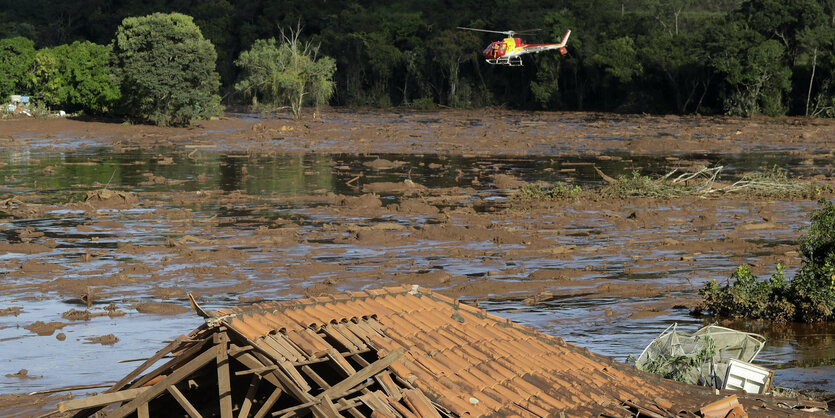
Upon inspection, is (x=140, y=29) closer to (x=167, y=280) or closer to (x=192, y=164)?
(x=192, y=164)

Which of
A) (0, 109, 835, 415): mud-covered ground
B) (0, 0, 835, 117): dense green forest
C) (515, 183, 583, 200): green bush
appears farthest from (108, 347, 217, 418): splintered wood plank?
(0, 0, 835, 117): dense green forest

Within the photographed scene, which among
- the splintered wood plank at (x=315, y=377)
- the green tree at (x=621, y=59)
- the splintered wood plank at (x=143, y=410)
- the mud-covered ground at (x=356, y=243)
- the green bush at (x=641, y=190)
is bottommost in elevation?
the mud-covered ground at (x=356, y=243)

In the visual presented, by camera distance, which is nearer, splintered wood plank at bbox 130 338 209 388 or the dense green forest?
splintered wood plank at bbox 130 338 209 388

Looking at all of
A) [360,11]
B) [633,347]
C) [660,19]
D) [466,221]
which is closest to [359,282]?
[633,347]

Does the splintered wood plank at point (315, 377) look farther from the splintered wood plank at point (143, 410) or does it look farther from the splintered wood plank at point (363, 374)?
the splintered wood plank at point (143, 410)

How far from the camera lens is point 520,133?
172ft

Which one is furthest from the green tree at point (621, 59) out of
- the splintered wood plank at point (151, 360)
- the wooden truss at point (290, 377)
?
the splintered wood plank at point (151, 360)

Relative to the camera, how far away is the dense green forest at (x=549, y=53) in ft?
206

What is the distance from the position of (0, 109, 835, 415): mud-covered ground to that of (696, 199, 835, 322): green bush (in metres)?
0.32

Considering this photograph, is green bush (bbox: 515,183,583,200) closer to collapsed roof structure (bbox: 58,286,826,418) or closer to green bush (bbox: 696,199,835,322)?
green bush (bbox: 696,199,835,322)

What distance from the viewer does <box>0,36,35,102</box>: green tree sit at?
→ 5750 cm

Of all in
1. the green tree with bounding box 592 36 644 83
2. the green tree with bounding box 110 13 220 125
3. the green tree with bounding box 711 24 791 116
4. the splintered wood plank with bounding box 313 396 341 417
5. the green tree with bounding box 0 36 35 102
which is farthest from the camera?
the green tree with bounding box 592 36 644 83

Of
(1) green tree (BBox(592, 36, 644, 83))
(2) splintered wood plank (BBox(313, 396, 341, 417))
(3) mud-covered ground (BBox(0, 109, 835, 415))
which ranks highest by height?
(1) green tree (BBox(592, 36, 644, 83))

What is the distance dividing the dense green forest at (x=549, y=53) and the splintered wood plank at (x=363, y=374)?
58763 millimetres
